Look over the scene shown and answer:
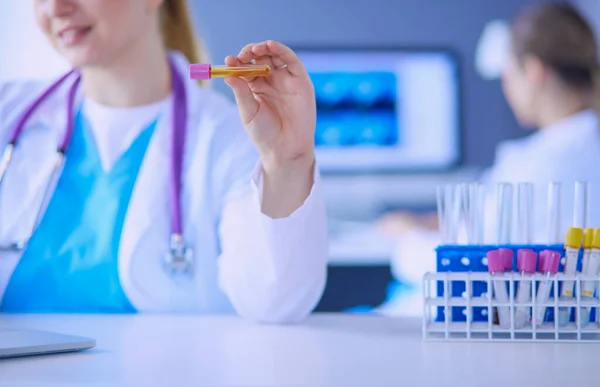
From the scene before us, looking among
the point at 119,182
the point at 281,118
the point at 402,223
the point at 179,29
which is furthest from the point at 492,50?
the point at 281,118

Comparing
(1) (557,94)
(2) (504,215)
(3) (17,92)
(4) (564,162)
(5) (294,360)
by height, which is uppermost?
(1) (557,94)

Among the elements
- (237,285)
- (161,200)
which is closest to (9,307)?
(161,200)

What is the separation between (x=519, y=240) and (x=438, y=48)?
2703 mm

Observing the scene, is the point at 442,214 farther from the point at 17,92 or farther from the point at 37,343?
the point at 17,92

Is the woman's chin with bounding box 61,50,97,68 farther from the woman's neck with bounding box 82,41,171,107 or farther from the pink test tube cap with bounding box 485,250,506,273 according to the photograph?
the pink test tube cap with bounding box 485,250,506,273

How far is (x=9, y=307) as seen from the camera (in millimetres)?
1385

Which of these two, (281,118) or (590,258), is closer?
(590,258)

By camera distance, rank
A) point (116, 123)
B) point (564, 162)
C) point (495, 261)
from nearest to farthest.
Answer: point (495, 261), point (116, 123), point (564, 162)

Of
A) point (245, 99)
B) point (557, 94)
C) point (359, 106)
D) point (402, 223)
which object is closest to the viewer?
point (245, 99)

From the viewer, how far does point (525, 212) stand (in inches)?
39.1

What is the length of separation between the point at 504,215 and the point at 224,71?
1.24 feet

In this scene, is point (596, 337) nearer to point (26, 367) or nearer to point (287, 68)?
point (287, 68)

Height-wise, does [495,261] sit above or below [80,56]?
below

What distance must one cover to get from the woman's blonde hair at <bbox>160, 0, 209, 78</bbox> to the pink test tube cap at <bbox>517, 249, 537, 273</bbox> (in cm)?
98
